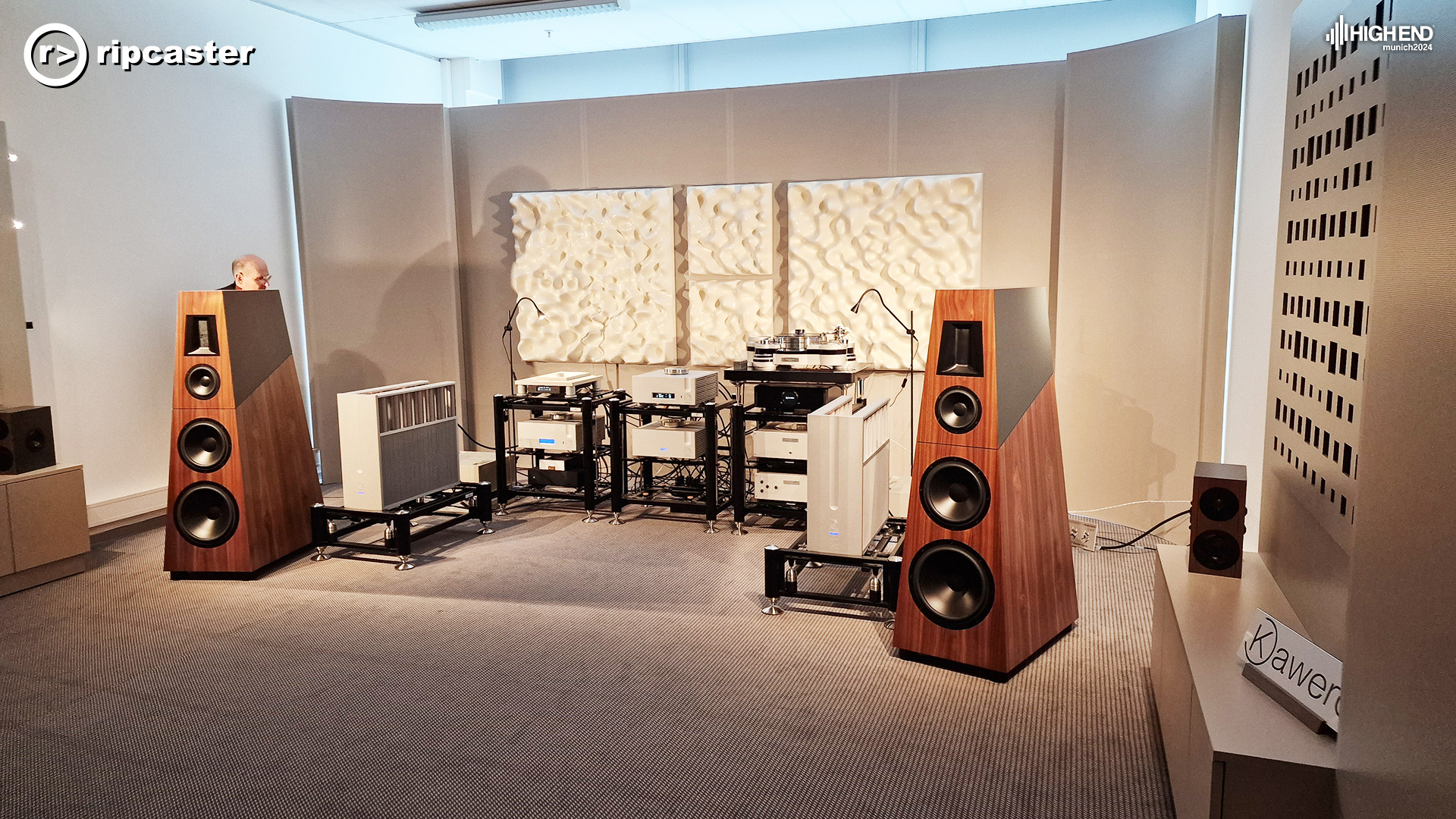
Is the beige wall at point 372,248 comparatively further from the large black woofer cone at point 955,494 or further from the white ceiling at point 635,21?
the large black woofer cone at point 955,494

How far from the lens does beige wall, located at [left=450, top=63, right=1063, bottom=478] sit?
4688mm

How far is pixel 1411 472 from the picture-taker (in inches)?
39.5

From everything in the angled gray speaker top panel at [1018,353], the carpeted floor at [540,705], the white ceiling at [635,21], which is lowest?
the carpeted floor at [540,705]

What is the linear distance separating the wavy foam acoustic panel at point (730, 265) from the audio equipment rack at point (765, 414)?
2.36ft

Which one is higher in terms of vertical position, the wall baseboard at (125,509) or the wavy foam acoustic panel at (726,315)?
the wavy foam acoustic panel at (726,315)

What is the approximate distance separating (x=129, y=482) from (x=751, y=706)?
12.5 feet

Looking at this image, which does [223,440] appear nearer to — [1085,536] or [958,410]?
[958,410]

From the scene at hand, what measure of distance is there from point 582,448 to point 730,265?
1.38 metres

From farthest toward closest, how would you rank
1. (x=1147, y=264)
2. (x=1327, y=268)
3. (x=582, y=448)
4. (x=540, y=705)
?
(x=582, y=448), (x=1147, y=264), (x=540, y=705), (x=1327, y=268)

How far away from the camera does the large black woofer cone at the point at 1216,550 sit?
7.80ft

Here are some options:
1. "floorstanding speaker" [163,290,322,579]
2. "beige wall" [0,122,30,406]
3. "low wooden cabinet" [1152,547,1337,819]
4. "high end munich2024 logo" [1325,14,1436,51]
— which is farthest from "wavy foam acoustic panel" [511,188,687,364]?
"high end munich2024 logo" [1325,14,1436,51]

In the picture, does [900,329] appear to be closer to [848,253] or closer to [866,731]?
[848,253]

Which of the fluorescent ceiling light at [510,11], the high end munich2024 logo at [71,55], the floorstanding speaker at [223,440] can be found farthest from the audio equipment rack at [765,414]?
the high end munich2024 logo at [71,55]

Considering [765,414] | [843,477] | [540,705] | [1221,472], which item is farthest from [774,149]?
[540,705]
